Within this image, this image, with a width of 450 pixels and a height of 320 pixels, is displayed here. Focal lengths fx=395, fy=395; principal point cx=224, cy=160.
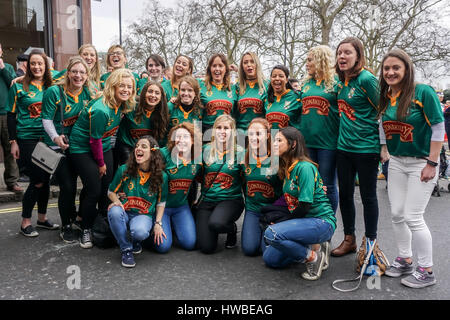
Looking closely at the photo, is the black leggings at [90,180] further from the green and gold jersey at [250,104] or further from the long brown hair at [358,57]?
the long brown hair at [358,57]

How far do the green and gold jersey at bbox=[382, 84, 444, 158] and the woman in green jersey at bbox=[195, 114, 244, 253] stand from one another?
1525mm

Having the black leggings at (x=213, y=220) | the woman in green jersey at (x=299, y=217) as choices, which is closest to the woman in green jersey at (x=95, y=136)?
the black leggings at (x=213, y=220)

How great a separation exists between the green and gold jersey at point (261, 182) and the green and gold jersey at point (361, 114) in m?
0.72

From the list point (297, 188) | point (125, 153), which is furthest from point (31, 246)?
point (297, 188)

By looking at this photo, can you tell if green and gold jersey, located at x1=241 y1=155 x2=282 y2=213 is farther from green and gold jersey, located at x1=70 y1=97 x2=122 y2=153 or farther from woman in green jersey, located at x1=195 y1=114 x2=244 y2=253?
green and gold jersey, located at x1=70 y1=97 x2=122 y2=153

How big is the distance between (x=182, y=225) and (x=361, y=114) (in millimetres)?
2078

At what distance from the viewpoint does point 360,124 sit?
3559 mm

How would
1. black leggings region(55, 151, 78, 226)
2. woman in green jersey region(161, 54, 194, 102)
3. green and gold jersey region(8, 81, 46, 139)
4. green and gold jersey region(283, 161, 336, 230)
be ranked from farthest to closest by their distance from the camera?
1. woman in green jersey region(161, 54, 194, 102)
2. green and gold jersey region(8, 81, 46, 139)
3. black leggings region(55, 151, 78, 226)
4. green and gold jersey region(283, 161, 336, 230)

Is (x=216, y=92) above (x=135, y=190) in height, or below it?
above

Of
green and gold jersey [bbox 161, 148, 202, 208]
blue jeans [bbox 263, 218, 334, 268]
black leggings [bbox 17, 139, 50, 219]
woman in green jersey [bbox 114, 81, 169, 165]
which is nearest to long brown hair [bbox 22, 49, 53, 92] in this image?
black leggings [bbox 17, 139, 50, 219]

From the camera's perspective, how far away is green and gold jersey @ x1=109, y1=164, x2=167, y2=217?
3.92m

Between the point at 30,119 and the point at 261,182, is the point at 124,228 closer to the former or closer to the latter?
the point at 261,182

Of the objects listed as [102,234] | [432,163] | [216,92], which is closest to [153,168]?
[102,234]

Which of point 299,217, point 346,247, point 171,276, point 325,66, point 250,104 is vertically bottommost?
point 171,276
